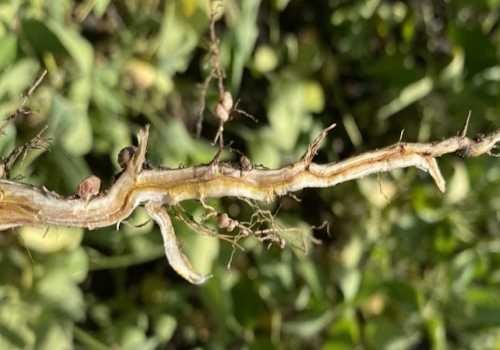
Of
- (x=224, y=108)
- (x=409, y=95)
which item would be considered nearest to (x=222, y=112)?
(x=224, y=108)

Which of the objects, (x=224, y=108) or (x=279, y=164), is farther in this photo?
(x=279, y=164)

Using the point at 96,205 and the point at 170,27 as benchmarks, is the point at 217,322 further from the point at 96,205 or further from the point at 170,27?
the point at 96,205

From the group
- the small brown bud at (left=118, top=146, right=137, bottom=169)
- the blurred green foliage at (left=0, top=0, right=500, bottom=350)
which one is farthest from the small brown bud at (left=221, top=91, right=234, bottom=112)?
the blurred green foliage at (left=0, top=0, right=500, bottom=350)

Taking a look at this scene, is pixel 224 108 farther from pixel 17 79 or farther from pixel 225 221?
pixel 17 79

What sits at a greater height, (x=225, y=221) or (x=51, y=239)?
(x=225, y=221)

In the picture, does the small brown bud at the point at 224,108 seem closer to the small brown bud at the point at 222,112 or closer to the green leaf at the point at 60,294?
the small brown bud at the point at 222,112

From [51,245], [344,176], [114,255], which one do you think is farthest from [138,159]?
[114,255]

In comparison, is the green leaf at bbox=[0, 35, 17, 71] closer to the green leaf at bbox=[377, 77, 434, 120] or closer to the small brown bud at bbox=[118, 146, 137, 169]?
the small brown bud at bbox=[118, 146, 137, 169]

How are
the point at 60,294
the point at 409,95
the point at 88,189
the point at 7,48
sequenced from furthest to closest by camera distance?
1. the point at 409,95
2. the point at 60,294
3. the point at 7,48
4. the point at 88,189

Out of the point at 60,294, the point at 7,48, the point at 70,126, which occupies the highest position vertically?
the point at 7,48
